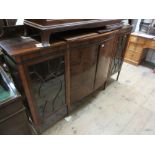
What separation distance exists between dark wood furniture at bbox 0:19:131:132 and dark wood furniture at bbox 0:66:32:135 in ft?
0.38

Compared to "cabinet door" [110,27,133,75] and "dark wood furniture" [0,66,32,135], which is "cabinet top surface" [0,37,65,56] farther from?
"cabinet door" [110,27,133,75]

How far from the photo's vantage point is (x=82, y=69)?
1393 mm

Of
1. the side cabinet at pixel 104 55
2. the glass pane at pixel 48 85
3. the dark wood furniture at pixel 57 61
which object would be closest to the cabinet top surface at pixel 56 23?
the dark wood furniture at pixel 57 61

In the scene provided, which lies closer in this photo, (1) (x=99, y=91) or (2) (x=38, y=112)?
(2) (x=38, y=112)

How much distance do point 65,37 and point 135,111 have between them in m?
1.43

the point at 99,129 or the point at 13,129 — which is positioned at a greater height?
the point at 13,129

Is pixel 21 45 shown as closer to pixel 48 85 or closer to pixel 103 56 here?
pixel 48 85

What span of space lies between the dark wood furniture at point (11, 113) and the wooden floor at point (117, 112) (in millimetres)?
581

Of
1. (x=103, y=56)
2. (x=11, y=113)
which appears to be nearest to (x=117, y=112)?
(x=103, y=56)

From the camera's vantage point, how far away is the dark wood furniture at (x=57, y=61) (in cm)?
92

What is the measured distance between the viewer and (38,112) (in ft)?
4.00
